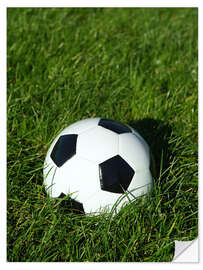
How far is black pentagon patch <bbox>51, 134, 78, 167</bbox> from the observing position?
2730 mm

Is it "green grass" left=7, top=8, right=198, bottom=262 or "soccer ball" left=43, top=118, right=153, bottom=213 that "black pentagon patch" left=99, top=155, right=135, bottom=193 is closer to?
"soccer ball" left=43, top=118, right=153, bottom=213

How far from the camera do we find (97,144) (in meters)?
2.71

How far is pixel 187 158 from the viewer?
3486mm

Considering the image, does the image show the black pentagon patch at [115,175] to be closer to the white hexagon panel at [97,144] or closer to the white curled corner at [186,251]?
the white hexagon panel at [97,144]

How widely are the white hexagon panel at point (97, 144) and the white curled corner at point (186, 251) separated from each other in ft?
3.01

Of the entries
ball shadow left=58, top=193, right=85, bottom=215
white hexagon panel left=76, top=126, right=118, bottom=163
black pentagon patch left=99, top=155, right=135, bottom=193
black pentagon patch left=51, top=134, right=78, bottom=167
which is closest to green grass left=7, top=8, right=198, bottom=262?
ball shadow left=58, top=193, right=85, bottom=215

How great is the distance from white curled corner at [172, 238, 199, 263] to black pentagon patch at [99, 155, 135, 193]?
2.18 feet

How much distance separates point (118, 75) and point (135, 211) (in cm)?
237

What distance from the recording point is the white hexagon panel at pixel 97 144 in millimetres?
2656

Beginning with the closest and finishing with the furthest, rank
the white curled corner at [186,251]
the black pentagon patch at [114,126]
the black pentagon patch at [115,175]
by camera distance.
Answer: the black pentagon patch at [115,175], the white curled corner at [186,251], the black pentagon patch at [114,126]

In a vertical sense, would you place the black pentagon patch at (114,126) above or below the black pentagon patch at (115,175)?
above

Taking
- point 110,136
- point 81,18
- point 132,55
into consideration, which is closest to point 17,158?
point 110,136

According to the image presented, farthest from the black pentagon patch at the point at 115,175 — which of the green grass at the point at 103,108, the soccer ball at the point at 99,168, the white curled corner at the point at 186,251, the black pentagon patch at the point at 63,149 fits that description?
the white curled corner at the point at 186,251
